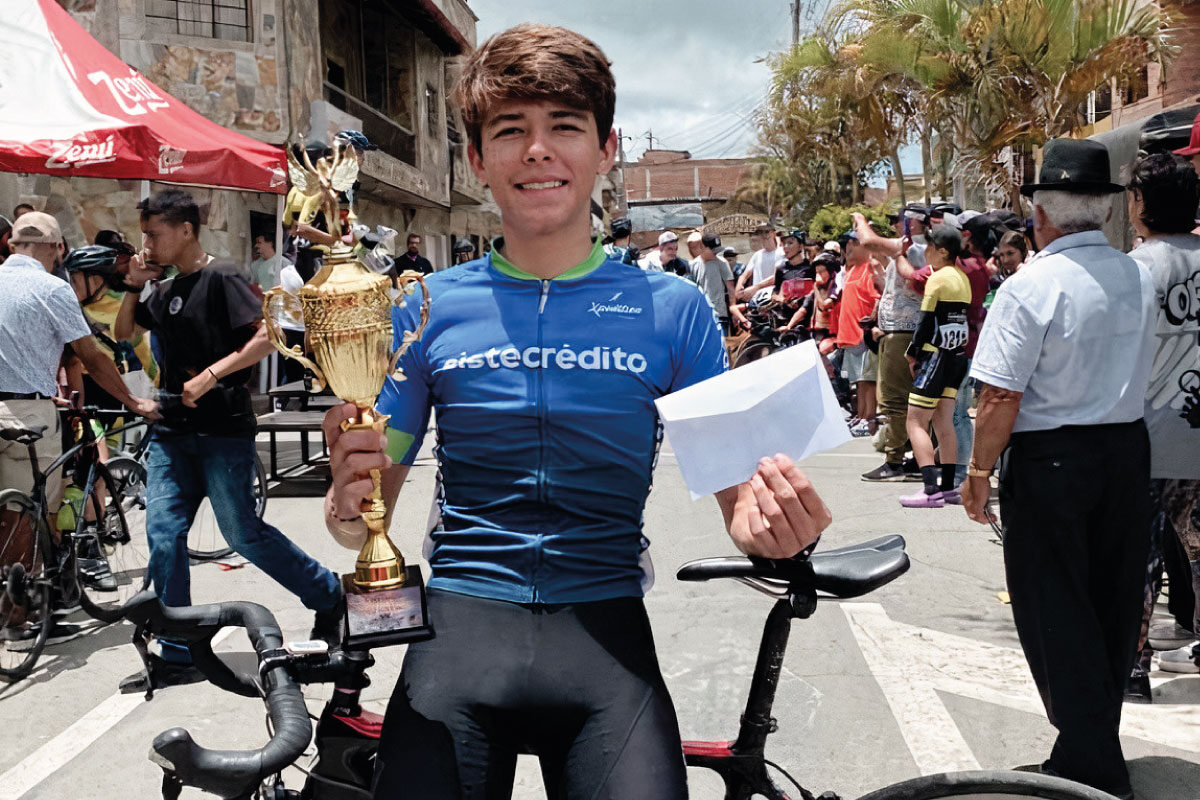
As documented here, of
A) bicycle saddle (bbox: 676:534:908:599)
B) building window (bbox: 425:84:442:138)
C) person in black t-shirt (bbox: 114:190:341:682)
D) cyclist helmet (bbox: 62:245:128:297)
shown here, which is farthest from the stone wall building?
bicycle saddle (bbox: 676:534:908:599)

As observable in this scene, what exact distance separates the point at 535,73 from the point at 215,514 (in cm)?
338

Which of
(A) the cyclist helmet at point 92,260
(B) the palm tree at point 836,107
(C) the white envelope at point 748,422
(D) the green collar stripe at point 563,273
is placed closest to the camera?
(C) the white envelope at point 748,422

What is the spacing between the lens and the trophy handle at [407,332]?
1.92 m

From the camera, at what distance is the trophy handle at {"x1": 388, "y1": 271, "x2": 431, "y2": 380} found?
192cm

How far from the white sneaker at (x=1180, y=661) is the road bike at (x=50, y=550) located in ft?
14.3

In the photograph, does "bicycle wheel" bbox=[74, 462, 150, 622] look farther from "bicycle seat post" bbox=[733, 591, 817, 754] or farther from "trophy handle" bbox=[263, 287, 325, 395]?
"bicycle seat post" bbox=[733, 591, 817, 754]

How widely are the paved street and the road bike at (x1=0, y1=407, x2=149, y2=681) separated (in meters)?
0.19

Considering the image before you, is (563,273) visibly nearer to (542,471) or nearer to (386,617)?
(542,471)

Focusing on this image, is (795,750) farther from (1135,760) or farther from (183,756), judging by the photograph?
(183,756)

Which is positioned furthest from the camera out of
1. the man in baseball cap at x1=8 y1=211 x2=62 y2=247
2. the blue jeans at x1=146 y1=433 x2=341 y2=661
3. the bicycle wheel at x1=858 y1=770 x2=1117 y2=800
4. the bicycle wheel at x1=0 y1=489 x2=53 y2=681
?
the man in baseball cap at x1=8 y1=211 x2=62 y2=247

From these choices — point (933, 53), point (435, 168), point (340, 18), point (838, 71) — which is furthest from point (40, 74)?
point (838, 71)

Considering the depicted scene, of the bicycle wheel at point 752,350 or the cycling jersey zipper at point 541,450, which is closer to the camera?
the cycling jersey zipper at point 541,450

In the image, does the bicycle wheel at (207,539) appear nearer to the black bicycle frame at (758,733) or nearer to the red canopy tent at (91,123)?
the red canopy tent at (91,123)

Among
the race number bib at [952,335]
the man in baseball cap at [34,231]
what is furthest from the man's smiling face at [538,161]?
the race number bib at [952,335]
